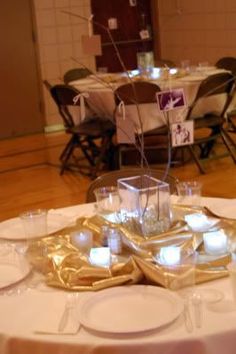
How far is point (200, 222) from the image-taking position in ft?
6.63

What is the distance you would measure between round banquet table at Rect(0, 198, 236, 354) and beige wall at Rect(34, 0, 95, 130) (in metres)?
6.18

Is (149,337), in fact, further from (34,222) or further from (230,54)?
(230,54)

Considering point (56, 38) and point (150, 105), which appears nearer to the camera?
point (150, 105)

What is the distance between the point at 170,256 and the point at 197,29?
6.61 m

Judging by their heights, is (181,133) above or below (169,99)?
below

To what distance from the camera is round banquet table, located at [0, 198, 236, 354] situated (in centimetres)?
138

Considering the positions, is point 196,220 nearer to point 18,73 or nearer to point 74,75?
point 74,75

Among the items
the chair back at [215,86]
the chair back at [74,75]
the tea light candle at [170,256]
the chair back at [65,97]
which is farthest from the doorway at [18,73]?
the tea light candle at [170,256]

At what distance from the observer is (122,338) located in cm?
141

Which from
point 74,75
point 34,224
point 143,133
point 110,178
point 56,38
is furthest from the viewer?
point 56,38

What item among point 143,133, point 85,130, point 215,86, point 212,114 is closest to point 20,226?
point 143,133

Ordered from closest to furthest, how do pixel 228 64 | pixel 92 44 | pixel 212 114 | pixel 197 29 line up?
pixel 92 44 < pixel 212 114 < pixel 228 64 < pixel 197 29

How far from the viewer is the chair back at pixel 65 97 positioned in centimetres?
526

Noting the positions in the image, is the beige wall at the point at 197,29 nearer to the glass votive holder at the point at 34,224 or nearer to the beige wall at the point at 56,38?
the beige wall at the point at 56,38
